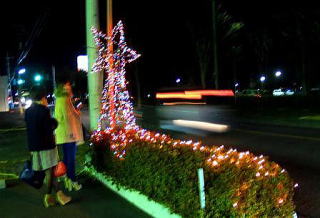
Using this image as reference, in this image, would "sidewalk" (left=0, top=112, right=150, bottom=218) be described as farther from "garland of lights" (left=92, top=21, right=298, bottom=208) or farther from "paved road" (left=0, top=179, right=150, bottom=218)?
"garland of lights" (left=92, top=21, right=298, bottom=208)

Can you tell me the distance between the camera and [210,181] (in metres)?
4.48

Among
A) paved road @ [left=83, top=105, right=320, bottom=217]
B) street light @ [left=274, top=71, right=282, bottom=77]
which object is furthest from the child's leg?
street light @ [left=274, top=71, right=282, bottom=77]

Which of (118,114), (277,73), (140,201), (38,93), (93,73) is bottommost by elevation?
(140,201)

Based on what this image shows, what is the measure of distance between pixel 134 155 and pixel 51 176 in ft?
3.98

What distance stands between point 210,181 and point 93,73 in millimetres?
4522

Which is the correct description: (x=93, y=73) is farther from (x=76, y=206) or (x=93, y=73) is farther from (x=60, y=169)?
(x=76, y=206)

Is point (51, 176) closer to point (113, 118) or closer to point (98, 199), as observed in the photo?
point (98, 199)

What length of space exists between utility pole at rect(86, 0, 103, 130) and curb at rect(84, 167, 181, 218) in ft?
4.50

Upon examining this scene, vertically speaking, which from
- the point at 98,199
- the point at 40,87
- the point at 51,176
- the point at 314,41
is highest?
the point at 314,41

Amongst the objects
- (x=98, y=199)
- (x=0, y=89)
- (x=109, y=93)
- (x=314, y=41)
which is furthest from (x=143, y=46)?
(x=98, y=199)

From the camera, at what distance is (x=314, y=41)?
37.0 m

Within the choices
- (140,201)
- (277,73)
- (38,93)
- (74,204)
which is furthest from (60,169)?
(277,73)

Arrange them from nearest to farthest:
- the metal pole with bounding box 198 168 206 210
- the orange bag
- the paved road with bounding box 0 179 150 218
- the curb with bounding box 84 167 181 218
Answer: the metal pole with bounding box 198 168 206 210 → the curb with bounding box 84 167 181 218 → the paved road with bounding box 0 179 150 218 → the orange bag

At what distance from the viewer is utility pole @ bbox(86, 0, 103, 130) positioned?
838cm
